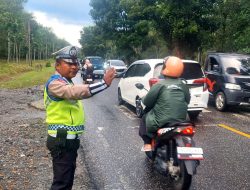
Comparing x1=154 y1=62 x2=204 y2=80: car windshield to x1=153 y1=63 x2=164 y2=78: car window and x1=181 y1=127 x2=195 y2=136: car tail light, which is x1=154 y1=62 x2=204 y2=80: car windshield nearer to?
x1=153 y1=63 x2=164 y2=78: car window

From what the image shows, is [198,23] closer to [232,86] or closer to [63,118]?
[232,86]

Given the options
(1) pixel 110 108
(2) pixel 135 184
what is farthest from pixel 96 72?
(2) pixel 135 184

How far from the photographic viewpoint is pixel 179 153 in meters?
5.18

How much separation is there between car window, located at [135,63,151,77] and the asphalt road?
4.54 feet

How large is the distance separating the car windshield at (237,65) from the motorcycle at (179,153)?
842cm

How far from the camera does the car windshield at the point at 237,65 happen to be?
44.0ft

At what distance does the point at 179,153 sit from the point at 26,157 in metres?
3.41

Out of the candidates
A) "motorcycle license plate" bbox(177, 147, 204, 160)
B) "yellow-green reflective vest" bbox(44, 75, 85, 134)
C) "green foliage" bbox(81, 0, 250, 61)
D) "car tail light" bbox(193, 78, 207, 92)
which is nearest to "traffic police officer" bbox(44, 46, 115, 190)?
"yellow-green reflective vest" bbox(44, 75, 85, 134)

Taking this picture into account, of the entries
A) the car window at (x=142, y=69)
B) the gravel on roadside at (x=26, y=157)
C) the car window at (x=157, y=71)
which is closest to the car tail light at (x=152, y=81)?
the car window at (x=157, y=71)

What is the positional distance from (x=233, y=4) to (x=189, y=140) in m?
23.7

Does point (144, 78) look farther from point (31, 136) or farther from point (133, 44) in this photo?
point (133, 44)

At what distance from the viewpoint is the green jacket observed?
18.1 ft

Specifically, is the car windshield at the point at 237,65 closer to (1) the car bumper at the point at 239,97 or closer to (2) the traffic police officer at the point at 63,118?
(1) the car bumper at the point at 239,97

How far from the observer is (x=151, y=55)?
53844 mm
